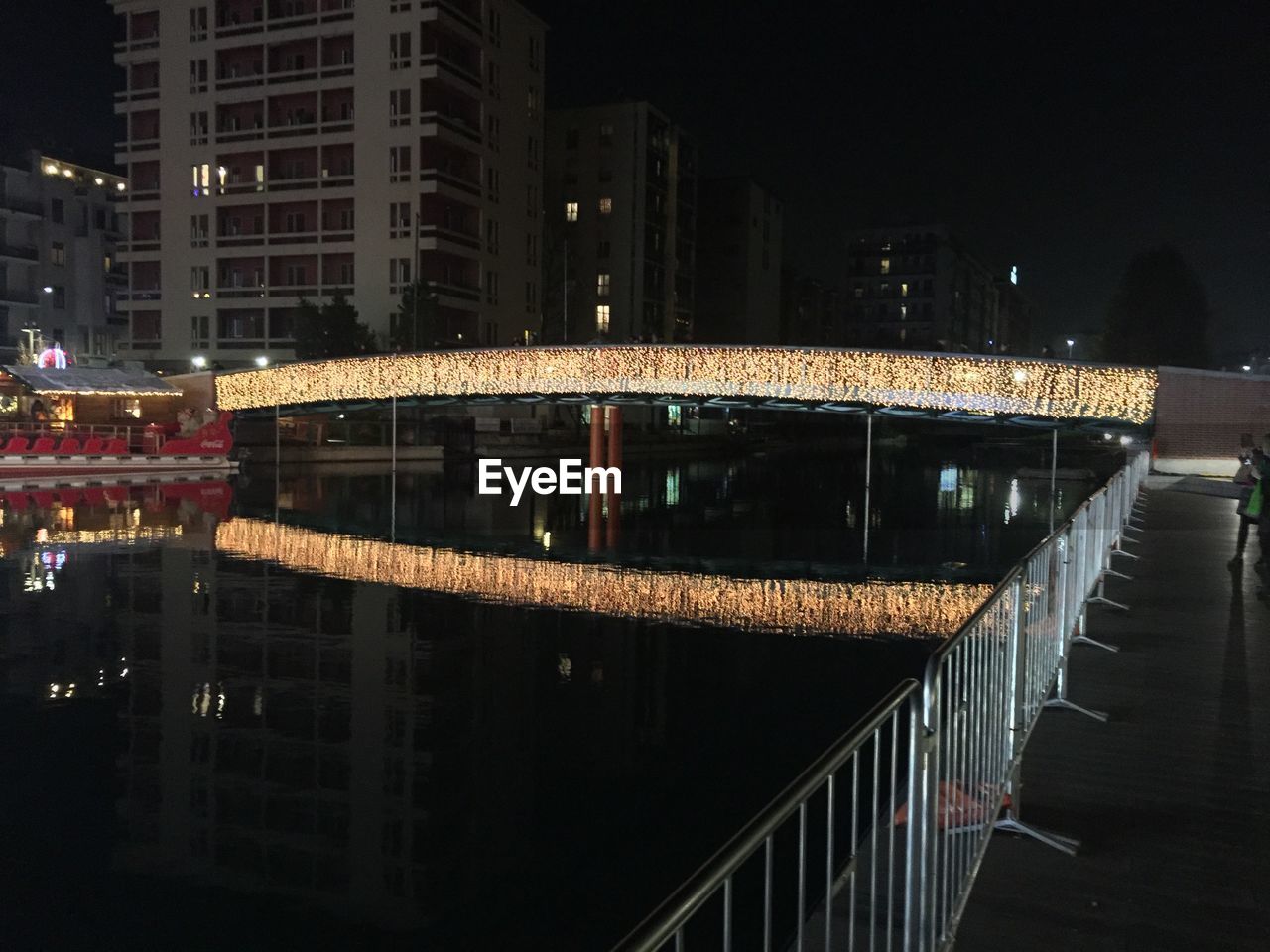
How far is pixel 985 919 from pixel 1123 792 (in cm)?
200

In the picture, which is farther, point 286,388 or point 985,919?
point 286,388

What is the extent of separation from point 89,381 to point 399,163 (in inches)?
782

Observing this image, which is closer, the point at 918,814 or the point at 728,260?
the point at 918,814


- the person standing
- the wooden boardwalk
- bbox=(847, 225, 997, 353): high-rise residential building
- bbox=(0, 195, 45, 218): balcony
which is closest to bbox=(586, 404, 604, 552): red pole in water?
the person standing

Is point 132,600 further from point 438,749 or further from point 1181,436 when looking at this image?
point 1181,436

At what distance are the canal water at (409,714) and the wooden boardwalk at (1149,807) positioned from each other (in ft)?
7.71

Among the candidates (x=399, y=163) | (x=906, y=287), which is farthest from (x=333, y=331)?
(x=906, y=287)

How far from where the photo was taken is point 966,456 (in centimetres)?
8888

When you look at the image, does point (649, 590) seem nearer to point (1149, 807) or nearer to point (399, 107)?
point (1149, 807)

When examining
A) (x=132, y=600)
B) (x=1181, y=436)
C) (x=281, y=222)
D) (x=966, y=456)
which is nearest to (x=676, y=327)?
(x=966, y=456)

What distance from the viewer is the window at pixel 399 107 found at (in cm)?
5497

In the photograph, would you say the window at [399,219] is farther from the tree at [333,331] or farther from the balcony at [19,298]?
the balcony at [19,298]

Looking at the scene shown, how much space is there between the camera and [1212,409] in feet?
99.5

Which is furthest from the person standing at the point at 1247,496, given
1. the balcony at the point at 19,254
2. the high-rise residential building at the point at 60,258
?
the balcony at the point at 19,254
